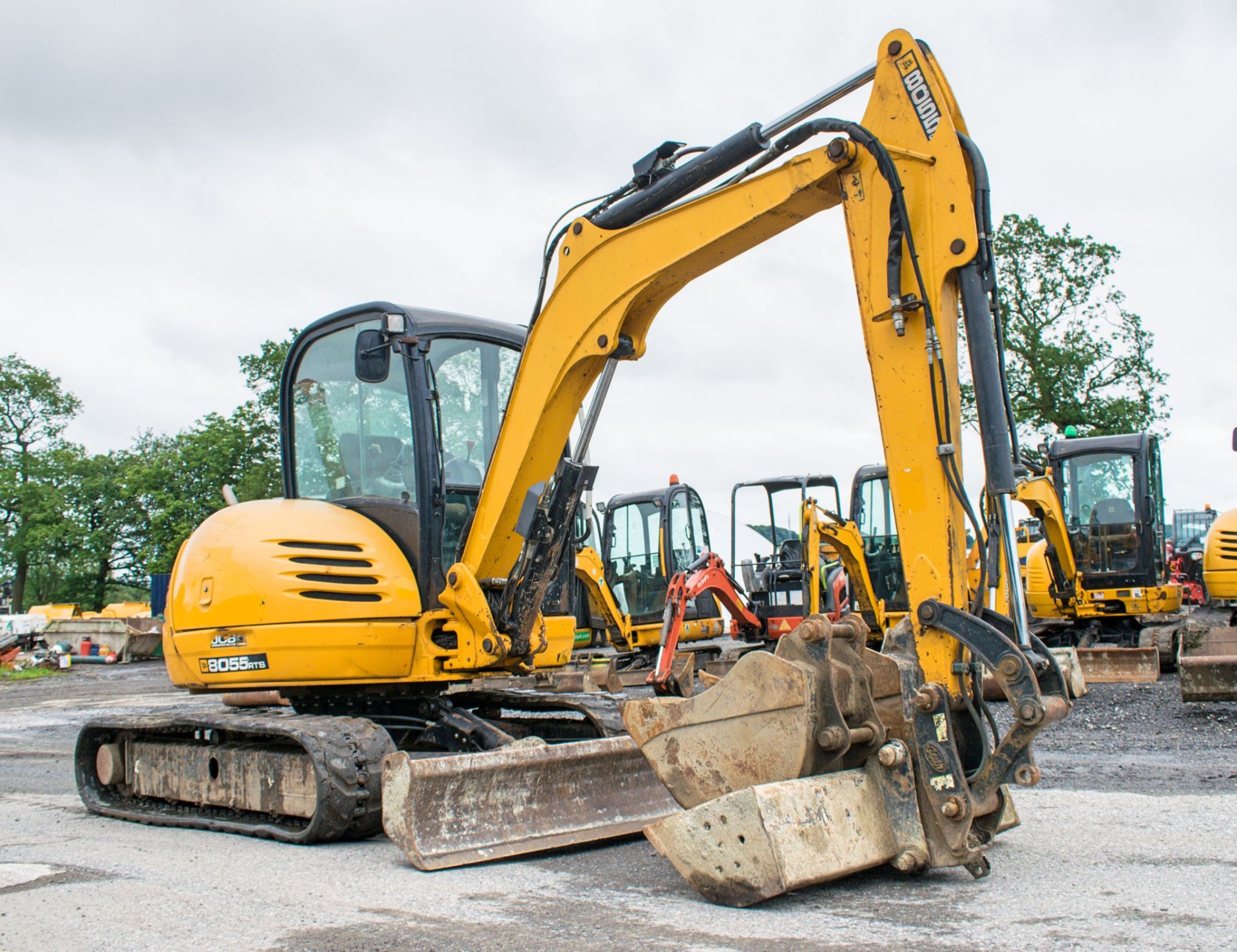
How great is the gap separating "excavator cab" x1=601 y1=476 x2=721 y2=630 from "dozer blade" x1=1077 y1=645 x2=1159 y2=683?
5.67 meters

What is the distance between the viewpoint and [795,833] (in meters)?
3.82

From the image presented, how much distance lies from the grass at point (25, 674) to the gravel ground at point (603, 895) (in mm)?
18096

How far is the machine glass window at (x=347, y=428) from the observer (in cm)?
620

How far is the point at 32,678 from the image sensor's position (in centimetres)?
2266

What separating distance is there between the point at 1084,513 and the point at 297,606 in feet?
39.0

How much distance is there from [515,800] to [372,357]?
240 cm

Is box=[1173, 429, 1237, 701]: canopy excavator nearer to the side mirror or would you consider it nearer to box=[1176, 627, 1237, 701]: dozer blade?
box=[1176, 627, 1237, 701]: dozer blade

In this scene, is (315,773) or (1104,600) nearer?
(315,773)

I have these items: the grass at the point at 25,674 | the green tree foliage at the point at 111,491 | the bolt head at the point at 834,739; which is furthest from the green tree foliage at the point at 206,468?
the bolt head at the point at 834,739

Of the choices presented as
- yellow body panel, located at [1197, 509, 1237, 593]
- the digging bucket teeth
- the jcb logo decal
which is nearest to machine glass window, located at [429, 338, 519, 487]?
the digging bucket teeth

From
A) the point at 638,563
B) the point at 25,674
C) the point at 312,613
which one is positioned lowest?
the point at 25,674

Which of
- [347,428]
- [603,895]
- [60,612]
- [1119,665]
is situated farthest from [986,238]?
[60,612]

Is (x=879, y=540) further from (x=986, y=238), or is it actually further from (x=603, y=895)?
(x=603, y=895)

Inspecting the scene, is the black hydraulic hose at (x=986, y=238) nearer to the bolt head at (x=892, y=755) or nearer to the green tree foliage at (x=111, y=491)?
the bolt head at (x=892, y=755)
